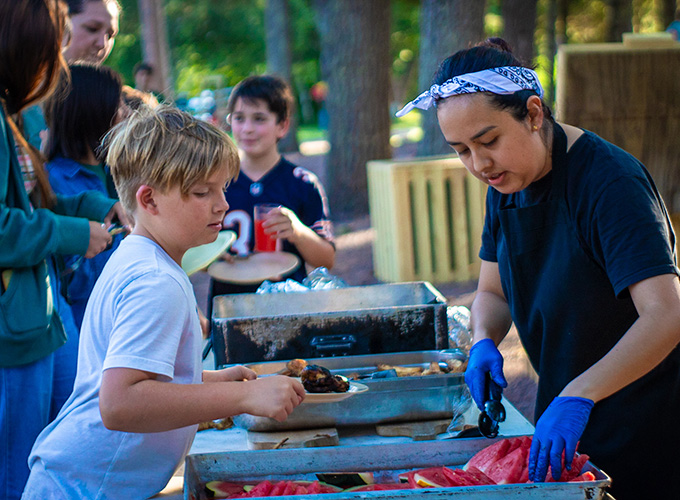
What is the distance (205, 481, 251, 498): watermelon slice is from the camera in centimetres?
145

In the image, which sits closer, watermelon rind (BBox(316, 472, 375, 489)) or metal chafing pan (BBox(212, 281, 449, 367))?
watermelon rind (BBox(316, 472, 375, 489))

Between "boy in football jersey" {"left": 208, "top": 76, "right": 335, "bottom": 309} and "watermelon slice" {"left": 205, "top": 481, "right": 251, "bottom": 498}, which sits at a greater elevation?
"boy in football jersey" {"left": 208, "top": 76, "right": 335, "bottom": 309}

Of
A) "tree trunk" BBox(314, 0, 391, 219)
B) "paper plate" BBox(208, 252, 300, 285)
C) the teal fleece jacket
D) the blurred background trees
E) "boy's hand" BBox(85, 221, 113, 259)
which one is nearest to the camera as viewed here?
the teal fleece jacket

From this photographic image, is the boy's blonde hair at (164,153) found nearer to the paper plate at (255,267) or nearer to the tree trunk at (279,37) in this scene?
the paper plate at (255,267)

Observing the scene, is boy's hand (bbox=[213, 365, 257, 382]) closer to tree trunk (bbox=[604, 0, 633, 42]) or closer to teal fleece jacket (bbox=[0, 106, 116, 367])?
teal fleece jacket (bbox=[0, 106, 116, 367])

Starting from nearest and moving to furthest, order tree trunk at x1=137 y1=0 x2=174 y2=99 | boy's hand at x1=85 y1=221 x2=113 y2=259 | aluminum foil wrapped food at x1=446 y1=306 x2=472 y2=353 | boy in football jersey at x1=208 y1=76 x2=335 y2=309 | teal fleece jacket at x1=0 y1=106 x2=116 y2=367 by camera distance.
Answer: teal fleece jacket at x1=0 y1=106 x2=116 y2=367 < boy's hand at x1=85 y1=221 x2=113 y2=259 < aluminum foil wrapped food at x1=446 y1=306 x2=472 y2=353 < boy in football jersey at x1=208 y1=76 x2=335 y2=309 < tree trunk at x1=137 y1=0 x2=174 y2=99

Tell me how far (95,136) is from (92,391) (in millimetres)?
1484

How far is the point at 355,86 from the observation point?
31.6ft

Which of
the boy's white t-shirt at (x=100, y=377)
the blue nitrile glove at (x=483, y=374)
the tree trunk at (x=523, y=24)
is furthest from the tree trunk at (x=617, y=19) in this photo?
the boy's white t-shirt at (x=100, y=377)

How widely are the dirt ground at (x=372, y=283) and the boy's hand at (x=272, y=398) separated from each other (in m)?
3.02

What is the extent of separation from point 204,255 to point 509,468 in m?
1.34

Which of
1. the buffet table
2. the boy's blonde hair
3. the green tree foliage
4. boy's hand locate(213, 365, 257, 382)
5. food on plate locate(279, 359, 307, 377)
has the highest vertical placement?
the green tree foliage

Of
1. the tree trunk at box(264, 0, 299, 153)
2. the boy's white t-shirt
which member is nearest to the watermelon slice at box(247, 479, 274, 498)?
the boy's white t-shirt

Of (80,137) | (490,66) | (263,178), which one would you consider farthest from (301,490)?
(263,178)
